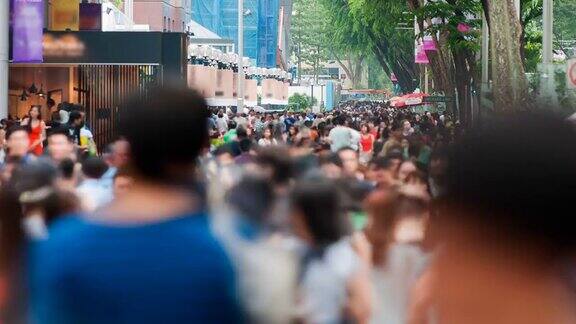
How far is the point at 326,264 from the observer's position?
624 centimetres

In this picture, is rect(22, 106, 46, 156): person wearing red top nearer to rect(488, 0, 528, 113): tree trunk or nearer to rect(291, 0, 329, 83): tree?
rect(488, 0, 528, 113): tree trunk

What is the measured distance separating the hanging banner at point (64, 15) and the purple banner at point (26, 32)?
21.3ft

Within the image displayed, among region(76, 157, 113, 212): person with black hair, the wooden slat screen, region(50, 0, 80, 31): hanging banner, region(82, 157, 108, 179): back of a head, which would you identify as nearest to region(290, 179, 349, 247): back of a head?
region(76, 157, 113, 212): person with black hair

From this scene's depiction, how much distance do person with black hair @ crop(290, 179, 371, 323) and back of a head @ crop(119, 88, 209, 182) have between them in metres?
Result: 2.49

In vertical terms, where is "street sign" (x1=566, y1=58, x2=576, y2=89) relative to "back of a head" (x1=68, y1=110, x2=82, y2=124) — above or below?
above

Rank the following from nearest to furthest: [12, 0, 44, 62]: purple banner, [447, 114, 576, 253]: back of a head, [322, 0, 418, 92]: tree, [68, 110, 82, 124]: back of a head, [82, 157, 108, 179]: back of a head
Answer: [447, 114, 576, 253]: back of a head → [82, 157, 108, 179]: back of a head → [68, 110, 82, 124]: back of a head → [12, 0, 44, 62]: purple banner → [322, 0, 418, 92]: tree

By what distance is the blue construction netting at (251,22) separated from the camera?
10656cm

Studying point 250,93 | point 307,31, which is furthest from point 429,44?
point 307,31

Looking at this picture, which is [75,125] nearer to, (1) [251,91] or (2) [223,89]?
(2) [223,89]

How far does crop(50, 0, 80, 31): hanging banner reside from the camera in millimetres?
40188

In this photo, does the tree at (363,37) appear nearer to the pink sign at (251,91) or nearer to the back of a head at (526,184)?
the pink sign at (251,91)

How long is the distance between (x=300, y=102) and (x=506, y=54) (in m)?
68.1

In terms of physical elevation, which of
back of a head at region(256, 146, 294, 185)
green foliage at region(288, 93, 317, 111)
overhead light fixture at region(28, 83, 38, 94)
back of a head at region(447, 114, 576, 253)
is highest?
overhead light fixture at region(28, 83, 38, 94)

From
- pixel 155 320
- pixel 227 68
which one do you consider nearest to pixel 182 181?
pixel 155 320
